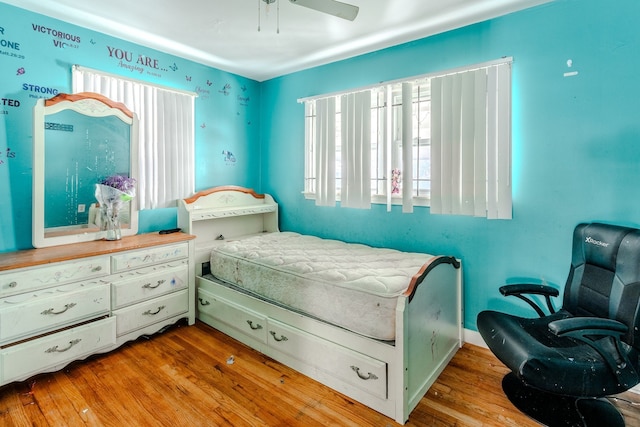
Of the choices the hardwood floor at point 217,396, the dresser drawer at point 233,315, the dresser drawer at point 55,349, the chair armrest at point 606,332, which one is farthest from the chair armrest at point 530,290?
the dresser drawer at point 55,349

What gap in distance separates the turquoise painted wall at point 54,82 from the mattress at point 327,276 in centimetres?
103

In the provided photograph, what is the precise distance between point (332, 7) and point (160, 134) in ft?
6.66

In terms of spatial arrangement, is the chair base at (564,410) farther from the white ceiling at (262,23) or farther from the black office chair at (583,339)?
the white ceiling at (262,23)

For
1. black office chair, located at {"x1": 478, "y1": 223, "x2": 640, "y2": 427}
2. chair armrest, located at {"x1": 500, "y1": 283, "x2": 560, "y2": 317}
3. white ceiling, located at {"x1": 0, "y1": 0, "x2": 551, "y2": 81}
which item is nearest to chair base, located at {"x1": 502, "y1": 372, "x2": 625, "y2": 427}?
black office chair, located at {"x1": 478, "y1": 223, "x2": 640, "y2": 427}

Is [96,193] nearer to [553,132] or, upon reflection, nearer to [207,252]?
[207,252]

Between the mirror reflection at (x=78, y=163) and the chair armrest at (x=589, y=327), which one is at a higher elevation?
the mirror reflection at (x=78, y=163)

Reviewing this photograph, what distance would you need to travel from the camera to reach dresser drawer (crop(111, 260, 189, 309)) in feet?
8.02

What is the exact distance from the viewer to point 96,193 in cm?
260

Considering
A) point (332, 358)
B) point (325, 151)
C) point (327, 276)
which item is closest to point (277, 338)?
point (332, 358)

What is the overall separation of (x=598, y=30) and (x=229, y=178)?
331 centimetres

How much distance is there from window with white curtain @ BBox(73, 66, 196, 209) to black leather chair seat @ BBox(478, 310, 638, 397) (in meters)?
2.87

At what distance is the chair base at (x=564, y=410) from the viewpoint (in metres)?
1.73

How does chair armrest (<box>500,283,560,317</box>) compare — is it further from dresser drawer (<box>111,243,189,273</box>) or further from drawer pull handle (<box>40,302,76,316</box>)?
drawer pull handle (<box>40,302,76,316</box>)

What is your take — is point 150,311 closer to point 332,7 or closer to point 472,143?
point 332,7
